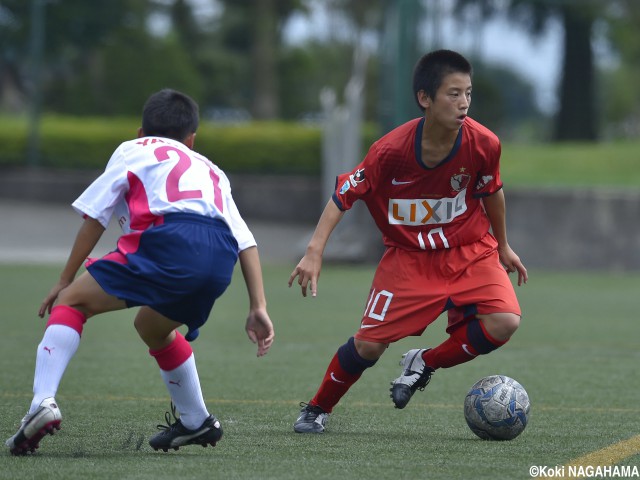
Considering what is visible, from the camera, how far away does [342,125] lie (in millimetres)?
18250

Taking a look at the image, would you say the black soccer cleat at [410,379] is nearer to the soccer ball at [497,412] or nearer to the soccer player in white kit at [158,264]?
the soccer ball at [497,412]

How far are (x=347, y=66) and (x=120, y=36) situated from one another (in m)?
22.4

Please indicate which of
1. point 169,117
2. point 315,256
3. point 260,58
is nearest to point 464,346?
point 315,256

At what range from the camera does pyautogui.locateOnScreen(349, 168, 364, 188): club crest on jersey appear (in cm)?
549

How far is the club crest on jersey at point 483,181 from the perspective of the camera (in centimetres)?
559

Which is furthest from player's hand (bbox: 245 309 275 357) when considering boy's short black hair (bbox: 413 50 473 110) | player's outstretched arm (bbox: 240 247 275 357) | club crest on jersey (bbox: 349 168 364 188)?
boy's short black hair (bbox: 413 50 473 110)

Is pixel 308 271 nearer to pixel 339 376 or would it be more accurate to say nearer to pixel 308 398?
pixel 339 376

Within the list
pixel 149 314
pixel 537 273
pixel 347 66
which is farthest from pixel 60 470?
pixel 347 66

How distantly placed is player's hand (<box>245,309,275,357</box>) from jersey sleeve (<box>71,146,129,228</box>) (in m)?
0.66

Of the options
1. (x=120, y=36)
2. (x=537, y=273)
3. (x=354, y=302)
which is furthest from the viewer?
(x=120, y=36)

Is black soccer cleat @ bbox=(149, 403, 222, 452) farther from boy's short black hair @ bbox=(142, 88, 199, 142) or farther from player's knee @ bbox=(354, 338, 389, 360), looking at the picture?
boy's short black hair @ bbox=(142, 88, 199, 142)

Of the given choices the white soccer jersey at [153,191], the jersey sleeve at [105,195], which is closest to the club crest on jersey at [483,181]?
the white soccer jersey at [153,191]

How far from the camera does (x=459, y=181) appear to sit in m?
5.57

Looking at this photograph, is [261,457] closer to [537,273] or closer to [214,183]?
[214,183]
